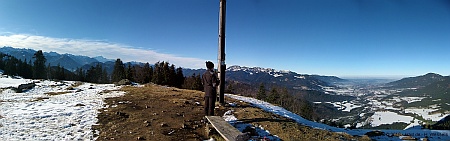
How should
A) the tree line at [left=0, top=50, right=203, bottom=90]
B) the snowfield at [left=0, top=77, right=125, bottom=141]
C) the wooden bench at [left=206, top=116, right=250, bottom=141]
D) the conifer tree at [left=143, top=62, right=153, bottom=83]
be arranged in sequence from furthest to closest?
the conifer tree at [left=143, top=62, right=153, bottom=83], the tree line at [left=0, top=50, right=203, bottom=90], the snowfield at [left=0, top=77, right=125, bottom=141], the wooden bench at [left=206, top=116, right=250, bottom=141]

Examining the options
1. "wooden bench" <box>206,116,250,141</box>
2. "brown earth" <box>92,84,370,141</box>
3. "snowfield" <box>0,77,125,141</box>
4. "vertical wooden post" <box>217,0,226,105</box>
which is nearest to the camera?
"wooden bench" <box>206,116,250,141</box>

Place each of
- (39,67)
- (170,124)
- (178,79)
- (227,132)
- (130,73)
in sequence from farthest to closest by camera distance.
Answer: (39,67)
(130,73)
(178,79)
(170,124)
(227,132)

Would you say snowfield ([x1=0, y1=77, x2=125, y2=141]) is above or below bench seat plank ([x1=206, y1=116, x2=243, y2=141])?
below

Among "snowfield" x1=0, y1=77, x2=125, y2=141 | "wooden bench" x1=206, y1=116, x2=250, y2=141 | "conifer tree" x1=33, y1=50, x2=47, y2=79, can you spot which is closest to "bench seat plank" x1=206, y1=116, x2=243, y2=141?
"wooden bench" x1=206, y1=116, x2=250, y2=141

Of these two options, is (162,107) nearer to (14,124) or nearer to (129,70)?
(14,124)

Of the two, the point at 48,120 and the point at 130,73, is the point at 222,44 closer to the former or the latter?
the point at 48,120

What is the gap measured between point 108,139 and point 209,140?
340 cm

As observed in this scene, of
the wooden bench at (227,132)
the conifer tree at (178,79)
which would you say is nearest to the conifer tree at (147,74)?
the conifer tree at (178,79)

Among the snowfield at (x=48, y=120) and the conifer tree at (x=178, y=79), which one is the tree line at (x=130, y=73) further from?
the snowfield at (x=48, y=120)

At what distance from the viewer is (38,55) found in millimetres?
103125

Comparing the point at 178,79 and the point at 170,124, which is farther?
the point at 178,79

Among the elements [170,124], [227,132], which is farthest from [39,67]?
[227,132]

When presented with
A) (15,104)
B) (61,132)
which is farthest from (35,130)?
(15,104)

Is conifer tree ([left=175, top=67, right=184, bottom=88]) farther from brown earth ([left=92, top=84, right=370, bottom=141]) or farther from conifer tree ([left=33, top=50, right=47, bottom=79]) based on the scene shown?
brown earth ([left=92, top=84, right=370, bottom=141])
